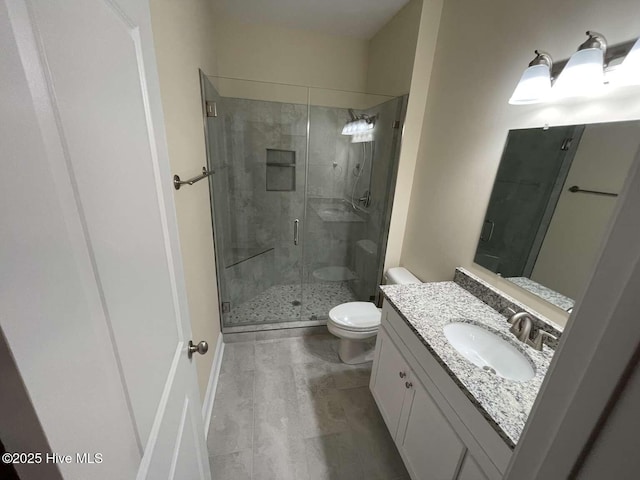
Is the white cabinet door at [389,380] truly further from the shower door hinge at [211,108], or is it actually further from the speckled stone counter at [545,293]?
the shower door hinge at [211,108]

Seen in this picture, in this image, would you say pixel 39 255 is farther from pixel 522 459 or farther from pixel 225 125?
pixel 225 125

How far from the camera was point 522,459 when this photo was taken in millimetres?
392

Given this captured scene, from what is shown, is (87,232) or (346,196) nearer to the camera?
(87,232)

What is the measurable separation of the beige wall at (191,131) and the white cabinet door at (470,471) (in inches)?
51.2

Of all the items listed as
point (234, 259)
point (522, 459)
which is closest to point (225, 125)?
point (234, 259)

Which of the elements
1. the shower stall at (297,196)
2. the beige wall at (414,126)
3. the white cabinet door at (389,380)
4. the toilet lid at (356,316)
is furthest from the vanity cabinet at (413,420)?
the shower stall at (297,196)

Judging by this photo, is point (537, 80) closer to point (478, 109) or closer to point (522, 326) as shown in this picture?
point (478, 109)

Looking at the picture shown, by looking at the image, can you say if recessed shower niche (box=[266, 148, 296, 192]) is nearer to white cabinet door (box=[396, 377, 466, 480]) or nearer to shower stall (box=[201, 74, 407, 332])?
shower stall (box=[201, 74, 407, 332])

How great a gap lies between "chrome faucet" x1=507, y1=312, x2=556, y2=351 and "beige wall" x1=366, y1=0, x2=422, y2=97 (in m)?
1.65

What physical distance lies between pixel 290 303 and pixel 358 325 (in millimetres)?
1017

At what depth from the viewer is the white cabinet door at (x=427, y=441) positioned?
3.16 feet

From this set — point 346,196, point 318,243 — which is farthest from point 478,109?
point 318,243

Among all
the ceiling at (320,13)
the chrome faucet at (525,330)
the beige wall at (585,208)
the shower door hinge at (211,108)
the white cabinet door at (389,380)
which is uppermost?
the ceiling at (320,13)

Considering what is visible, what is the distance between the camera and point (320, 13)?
203 cm
